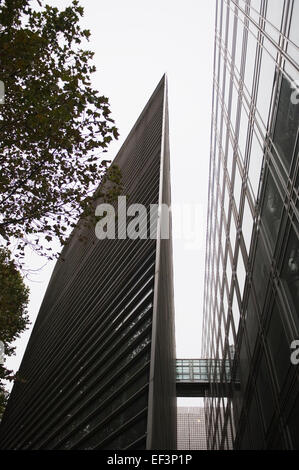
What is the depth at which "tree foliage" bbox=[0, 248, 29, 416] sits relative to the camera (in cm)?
733

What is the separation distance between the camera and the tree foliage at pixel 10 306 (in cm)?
733

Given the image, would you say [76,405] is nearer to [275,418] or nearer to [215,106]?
[275,418]

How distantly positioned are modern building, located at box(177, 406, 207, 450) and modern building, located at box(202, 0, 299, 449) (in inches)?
857

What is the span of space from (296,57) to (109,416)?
28.0 feet

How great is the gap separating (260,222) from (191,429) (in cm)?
3387

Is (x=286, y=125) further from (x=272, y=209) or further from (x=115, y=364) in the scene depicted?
(x=115, y=364)

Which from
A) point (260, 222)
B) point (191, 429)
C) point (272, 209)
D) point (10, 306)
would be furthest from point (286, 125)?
point (191, 429)

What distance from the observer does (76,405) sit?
10.0 metres

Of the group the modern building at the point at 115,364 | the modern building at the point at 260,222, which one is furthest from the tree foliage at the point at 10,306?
the modern building at the point at 260,222

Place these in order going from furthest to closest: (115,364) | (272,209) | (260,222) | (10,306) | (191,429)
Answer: (191,429), (260,222), (115,364), (272,209), (10,306)

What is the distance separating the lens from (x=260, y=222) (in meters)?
9.19

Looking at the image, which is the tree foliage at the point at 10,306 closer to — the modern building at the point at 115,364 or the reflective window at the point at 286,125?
the modern building at the point at 115,364

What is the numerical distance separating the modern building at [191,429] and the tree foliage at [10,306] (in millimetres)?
19759
